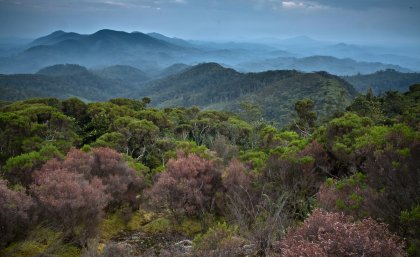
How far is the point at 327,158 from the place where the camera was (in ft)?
47.9

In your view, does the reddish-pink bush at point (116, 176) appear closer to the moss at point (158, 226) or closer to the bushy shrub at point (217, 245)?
the moss at point (158, 226)

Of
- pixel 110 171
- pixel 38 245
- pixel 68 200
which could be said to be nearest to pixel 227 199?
pixel 110 171

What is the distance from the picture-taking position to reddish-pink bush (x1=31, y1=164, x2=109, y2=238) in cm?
1100

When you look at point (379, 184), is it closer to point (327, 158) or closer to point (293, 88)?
point (327, 158)

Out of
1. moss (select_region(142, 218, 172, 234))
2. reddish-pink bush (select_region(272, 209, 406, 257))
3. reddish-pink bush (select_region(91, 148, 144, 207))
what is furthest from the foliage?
reddish-pink bush (select_region(272, 209, 406, 257))

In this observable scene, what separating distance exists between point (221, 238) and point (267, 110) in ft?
465

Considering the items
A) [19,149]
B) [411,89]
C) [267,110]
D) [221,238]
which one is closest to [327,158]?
[221,238]

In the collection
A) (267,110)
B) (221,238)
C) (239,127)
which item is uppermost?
(221,238)

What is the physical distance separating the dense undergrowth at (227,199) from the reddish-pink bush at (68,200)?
4 cm

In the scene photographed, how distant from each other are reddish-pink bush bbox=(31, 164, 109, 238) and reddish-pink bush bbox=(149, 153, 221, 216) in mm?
2386

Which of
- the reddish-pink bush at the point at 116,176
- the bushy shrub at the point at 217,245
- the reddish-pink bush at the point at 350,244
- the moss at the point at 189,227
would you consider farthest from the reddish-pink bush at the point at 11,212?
the reddish-pink bush at the point at 350,244

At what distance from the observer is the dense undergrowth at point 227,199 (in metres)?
6.66

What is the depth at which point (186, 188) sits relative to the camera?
1359cm

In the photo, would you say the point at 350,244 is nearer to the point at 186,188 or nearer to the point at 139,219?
the point at 186,188
